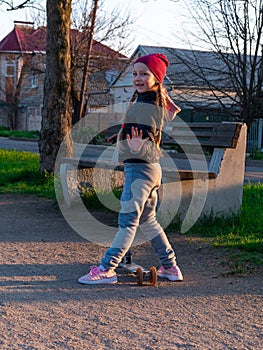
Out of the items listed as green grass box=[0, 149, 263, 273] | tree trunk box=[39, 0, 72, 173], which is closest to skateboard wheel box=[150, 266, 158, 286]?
green grass box=[0, 149, 263, 273]

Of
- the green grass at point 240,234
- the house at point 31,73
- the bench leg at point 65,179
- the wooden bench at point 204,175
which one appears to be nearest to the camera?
the green grass at point 240,234

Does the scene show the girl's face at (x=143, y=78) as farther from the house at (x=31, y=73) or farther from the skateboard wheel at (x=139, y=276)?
the house at (x=31, y=73)

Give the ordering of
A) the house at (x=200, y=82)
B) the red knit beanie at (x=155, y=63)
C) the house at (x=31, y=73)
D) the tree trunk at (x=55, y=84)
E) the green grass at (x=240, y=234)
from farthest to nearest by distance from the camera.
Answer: the house at (x=31, y=73)
the house at (x=200, y=82)
the tree trunk at (x=55, y=84)
the green grass at (x=240, y=234)
the red knit beanie at (x=155, y=63)

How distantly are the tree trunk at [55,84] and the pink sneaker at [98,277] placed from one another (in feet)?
20.8

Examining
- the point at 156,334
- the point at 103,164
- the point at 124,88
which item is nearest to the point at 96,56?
the point at 124,88

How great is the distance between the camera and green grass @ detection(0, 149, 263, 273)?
5.75 meters

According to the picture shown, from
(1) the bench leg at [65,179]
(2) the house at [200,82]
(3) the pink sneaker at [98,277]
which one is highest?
(2) the house at [200,82]

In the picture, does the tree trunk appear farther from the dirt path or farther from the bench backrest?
the dirt path

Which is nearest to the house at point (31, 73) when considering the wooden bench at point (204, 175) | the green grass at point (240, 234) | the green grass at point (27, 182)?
the green grass at point (27, 182)

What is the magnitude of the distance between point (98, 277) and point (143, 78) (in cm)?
152

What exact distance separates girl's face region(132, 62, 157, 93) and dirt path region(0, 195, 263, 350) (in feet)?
4.88

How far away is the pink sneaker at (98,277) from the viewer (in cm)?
489

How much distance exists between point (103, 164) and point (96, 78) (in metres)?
31.0

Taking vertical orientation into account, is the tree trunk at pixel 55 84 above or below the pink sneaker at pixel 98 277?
above
